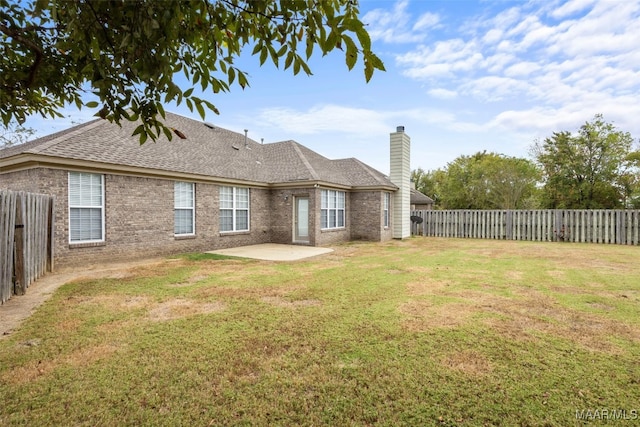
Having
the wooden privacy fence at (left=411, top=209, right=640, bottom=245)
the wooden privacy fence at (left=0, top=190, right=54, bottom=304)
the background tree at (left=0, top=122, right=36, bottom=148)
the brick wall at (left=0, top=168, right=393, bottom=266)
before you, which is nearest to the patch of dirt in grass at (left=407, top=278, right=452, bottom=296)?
the wooden privacy fence at (left=0, top=190, right=54, bottom=304)

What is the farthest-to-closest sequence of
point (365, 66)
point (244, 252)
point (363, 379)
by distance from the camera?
point (244, 252) < point (363, 379) < point (365, 66)

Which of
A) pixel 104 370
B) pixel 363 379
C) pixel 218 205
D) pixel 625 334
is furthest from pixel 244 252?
pixel 625 334

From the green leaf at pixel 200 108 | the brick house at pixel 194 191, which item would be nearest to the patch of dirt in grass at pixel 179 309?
the green leaf at pixel 200 108

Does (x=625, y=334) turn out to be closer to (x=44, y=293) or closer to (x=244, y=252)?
(x=44, y=293)

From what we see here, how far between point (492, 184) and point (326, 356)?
3070 centimetres

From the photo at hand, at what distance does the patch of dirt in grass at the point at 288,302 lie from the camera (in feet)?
17.3

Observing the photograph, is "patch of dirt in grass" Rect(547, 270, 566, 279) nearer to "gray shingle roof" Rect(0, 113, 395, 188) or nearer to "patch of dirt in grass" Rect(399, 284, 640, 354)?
"patch of dirt in grass" Rect(399, 284, 640, 354)

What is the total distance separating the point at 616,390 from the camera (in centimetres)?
275

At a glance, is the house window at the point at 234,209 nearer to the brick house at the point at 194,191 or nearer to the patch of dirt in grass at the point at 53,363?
the brick house at the point at 194,191

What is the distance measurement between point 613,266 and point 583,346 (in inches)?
303

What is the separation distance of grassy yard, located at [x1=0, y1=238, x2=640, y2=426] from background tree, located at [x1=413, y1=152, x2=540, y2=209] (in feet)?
78.1

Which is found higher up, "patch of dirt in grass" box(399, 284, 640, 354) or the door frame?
the door frame

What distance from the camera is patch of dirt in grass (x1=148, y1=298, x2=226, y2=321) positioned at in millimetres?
4762

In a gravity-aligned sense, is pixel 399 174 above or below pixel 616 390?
above
